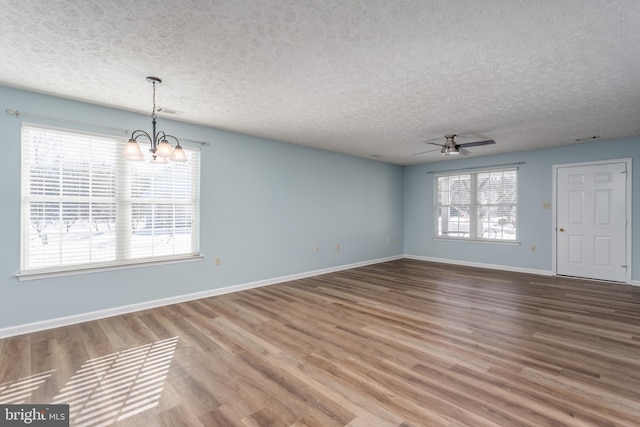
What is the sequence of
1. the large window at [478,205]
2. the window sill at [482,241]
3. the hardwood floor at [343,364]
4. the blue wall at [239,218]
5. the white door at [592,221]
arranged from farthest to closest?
the large window at [478,205] → the window sill at [482,241] → the white door at [592,221] → the blue wall at [239,218] → the hardwood floor at [343,364]

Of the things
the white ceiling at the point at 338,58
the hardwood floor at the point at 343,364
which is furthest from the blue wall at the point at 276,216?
the white ceiling at the point at 338,58

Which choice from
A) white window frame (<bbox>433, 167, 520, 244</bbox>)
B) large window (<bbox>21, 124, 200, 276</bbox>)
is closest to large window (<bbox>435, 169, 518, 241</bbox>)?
white window frame (<bbox>433, 167, 520, 244</bbox>)

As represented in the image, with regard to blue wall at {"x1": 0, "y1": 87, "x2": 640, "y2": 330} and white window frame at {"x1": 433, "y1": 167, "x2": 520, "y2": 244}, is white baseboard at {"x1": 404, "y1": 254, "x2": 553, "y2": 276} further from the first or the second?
white window frame at {"x1": 433, "y1": 167, "x2": 520, "y2": 244}

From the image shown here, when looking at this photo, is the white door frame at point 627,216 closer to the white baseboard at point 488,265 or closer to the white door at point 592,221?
the white door at point 592,221

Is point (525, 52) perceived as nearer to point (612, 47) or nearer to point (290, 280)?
point (612, 47)

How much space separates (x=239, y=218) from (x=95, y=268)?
2.01 metres

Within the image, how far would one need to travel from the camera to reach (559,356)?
2727 millimetres

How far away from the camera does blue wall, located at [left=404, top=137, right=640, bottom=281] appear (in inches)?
213

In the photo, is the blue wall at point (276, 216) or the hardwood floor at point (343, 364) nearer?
the hardwood floor at point (343, 364)

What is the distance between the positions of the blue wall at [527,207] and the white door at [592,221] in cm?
15

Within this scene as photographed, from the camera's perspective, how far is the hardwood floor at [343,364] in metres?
1.99

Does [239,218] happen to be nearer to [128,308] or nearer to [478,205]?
[128,308]

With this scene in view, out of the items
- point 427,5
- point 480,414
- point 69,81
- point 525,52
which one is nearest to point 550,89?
point 525,52

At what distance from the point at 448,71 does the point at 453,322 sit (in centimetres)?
270
